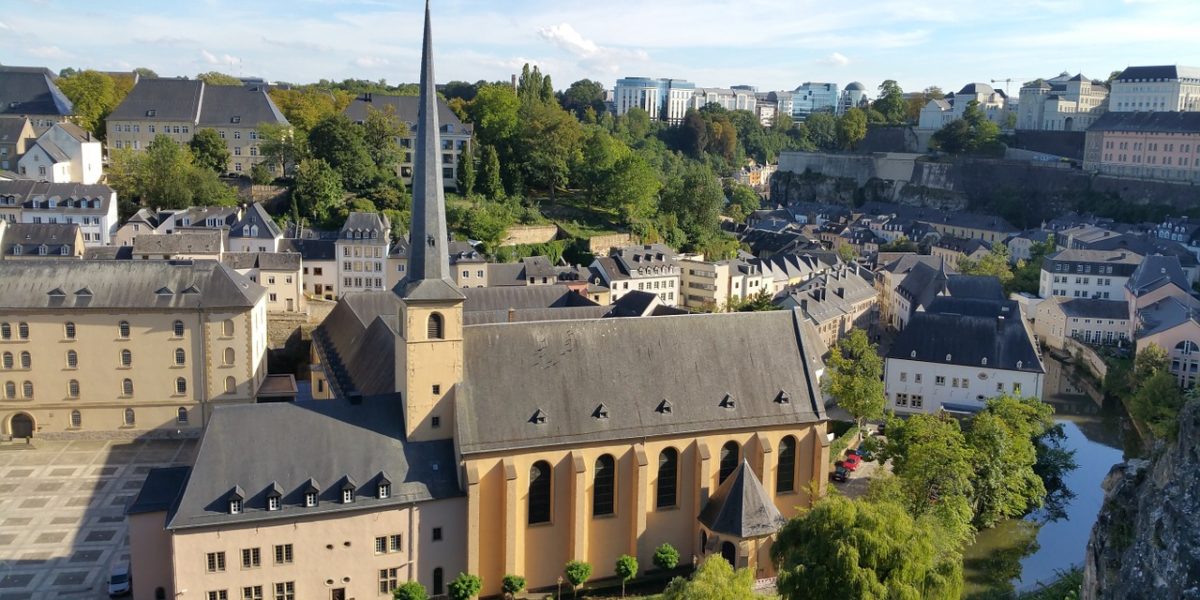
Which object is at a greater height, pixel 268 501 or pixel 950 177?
pixel 950 177

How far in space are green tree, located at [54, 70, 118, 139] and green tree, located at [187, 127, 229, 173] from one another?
12.8 meters

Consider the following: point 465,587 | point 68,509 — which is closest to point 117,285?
point 68,509

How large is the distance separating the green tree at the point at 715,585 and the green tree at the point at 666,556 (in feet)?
23.6

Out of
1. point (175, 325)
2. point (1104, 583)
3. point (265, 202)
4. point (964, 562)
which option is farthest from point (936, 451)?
point (265, 202)

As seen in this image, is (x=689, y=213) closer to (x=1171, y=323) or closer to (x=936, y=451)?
(x=1171, y=323)

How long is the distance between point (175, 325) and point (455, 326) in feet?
72.6

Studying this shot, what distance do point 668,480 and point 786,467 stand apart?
465 centimetres

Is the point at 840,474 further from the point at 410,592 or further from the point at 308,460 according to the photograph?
the point at 308,460

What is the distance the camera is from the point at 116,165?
79375 millimetres

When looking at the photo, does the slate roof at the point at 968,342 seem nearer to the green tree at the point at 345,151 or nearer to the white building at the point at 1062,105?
the green tree at the point at 345,151

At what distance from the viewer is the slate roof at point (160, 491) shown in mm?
28766

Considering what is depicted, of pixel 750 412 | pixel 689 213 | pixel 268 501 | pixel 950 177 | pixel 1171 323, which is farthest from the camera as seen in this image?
pixel 950 177

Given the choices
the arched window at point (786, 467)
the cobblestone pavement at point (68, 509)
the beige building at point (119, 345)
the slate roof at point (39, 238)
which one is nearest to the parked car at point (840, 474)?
the arched window at point (786, 467)

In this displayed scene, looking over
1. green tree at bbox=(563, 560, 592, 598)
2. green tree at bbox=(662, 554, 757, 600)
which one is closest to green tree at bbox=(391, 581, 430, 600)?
green tree at bbox=(563, 560, 592, 598)
